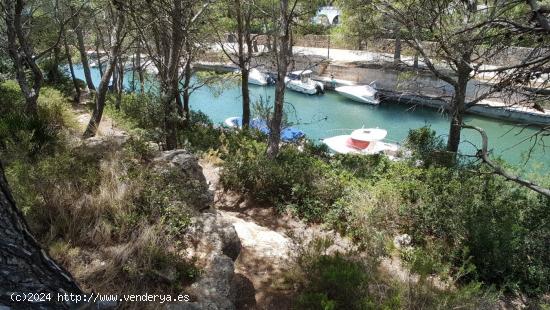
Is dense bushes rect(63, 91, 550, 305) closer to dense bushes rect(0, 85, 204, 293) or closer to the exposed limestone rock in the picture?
the exposed limestone rock

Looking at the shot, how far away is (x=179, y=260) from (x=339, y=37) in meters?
22.7

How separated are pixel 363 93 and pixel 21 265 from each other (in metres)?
26.1

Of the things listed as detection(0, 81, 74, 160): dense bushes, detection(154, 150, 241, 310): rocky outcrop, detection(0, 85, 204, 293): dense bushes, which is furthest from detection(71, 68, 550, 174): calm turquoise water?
detection(0, 85, 204, 293): dense bushes

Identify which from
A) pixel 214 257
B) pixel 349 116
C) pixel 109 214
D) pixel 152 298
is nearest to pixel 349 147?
pixel 349 116

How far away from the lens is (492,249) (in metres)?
5.53

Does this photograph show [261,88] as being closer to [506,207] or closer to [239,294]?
[506,207]

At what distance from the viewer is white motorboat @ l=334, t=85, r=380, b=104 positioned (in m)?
26.2

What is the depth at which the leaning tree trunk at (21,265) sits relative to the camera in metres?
1.53

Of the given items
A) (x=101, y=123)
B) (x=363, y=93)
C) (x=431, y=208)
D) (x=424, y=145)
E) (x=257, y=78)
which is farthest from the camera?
(x=257, y=78)

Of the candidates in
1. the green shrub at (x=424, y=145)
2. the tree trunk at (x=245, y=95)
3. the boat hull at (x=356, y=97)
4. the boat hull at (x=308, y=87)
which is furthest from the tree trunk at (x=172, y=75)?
the boat hull at (x=308, y=87)

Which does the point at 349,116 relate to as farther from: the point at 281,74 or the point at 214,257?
the point at 214,257

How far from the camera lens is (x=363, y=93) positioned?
26297mm

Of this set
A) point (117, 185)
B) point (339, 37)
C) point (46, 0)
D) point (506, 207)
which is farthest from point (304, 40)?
point (117, 185)

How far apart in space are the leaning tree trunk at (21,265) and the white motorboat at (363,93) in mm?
25626
